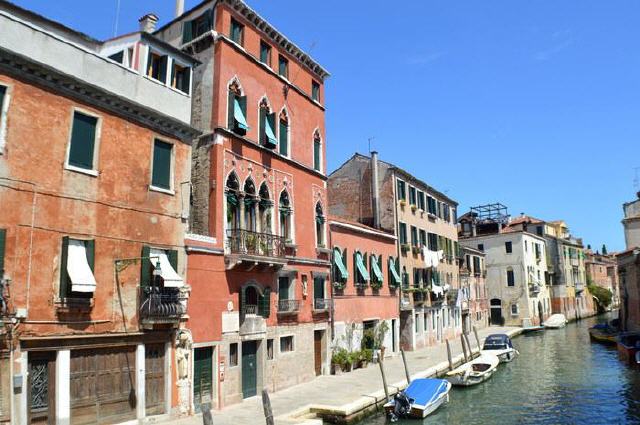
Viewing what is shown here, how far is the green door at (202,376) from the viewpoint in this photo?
16.1 metres

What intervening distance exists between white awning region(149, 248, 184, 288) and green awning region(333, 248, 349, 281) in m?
10.5

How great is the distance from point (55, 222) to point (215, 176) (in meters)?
5.92

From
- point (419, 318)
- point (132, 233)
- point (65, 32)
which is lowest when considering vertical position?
point (419, 318)

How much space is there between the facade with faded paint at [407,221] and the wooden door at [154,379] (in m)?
18.9

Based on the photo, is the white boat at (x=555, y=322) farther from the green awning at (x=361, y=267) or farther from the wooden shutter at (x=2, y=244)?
the wooden shutter at (x=2, y=244)

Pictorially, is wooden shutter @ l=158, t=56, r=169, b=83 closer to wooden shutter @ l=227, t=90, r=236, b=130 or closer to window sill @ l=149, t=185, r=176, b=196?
wooden shutter @ l=227, t=90, r=236, b=130

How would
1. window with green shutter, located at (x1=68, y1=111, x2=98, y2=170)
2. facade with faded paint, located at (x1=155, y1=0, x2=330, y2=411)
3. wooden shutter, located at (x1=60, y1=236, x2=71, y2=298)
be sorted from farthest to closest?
1. facade with faded paint, located at (x1=155, y1=0, x2=330, y2=411)
2. window with green shutter, located at (x1=68, y1=111, x2=98, y2=170)
3. wooden shutter, located at (x1=60, y1=236, x2=71, y2=298)

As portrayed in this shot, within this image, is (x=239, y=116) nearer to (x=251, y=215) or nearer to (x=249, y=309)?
Result: (x=251, y=215)

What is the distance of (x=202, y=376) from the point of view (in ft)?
53.7

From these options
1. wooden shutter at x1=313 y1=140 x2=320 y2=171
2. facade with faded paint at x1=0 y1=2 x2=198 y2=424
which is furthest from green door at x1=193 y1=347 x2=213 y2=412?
wooden shutter at x1=313 y1=140 x2=320 y2=171

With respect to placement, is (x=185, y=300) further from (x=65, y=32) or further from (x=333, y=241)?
(x=333, y=241)

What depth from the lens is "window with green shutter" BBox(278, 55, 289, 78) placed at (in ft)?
72.5

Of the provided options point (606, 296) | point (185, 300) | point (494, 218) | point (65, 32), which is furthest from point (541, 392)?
point (606, 296)

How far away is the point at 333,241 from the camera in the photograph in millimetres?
25062
